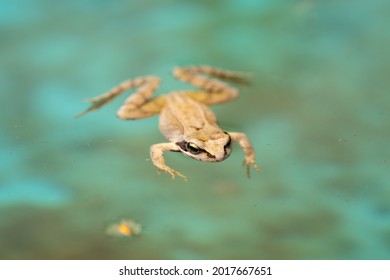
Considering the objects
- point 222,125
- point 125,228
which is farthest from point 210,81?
point 125,228

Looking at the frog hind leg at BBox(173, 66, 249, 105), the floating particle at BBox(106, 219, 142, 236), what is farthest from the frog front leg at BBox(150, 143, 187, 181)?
the frog hind leg at BBox(173, 66, 249, 105)

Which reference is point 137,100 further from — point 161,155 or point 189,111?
point 161,155

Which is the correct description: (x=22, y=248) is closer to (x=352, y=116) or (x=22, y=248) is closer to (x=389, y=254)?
(x=389, y=254)

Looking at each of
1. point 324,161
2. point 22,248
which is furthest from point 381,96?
point 22,248

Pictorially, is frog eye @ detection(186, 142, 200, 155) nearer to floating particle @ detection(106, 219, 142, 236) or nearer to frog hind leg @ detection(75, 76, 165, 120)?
floating particle @ detection(106, 219, 142, 236)

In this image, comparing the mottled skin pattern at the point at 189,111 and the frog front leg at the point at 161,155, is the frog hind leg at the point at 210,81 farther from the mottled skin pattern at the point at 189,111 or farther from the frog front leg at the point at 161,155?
the frog front leg at the point at 161,155

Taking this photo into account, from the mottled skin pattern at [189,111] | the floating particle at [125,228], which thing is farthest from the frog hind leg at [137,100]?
the floating particle at [125,228]
